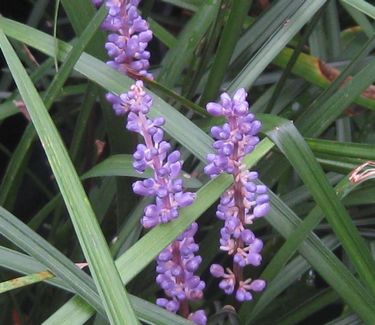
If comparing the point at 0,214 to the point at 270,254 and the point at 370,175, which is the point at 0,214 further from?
the point at 270,254

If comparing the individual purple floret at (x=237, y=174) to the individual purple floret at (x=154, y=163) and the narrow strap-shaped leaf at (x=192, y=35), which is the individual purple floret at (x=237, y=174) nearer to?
the individual purple floret at (x=154, y=163)

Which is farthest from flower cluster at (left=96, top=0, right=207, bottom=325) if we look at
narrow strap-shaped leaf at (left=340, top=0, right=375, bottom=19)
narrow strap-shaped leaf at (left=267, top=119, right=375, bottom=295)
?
narrow strap-shaped leaf at (left=340, top=0, right=375, bottom=19)

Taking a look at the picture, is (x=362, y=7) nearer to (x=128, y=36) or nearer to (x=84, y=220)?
(x=128, y=36)

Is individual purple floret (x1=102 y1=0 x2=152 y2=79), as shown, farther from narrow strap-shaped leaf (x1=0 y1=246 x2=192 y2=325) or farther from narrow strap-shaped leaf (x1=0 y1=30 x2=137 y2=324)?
narrow strap-shaped leaf (x1=0 y1=246 x2=192 y2=325)

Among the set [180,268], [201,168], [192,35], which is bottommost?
[180,268]

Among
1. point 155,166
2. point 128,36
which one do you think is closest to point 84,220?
point 155,166

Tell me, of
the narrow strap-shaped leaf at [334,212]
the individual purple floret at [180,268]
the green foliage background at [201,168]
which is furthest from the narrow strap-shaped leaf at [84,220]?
the narrow strap-shaped leaf at [334,212]
